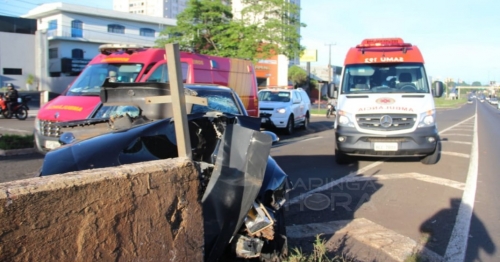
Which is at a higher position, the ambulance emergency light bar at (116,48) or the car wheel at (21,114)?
the ambulance emergency light bar at (116,48)

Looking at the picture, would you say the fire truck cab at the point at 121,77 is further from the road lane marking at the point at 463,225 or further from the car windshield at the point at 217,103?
the road lane marking at the point at 463,225

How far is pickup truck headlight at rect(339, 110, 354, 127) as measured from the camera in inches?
371

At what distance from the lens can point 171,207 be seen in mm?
2807

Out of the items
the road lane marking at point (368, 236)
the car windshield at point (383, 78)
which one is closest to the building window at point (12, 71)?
the car windshield at point (383, 78)

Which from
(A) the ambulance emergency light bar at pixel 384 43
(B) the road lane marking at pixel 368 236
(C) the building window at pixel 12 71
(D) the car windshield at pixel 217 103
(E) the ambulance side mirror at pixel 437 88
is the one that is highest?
(C) the building window at pixel 12 71

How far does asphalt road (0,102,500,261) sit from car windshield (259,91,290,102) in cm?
640

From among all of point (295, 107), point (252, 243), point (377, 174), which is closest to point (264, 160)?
point (252, 243)

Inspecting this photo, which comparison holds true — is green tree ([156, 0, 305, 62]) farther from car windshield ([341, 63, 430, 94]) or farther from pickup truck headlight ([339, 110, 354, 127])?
pickup truck headlight ([339, 110, 354, 127])

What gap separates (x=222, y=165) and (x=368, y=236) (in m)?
2.48

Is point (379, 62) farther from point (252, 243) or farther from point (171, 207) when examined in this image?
point (171, 207)

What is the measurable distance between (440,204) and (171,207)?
4934 millimetres

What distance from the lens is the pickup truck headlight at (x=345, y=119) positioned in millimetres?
9422

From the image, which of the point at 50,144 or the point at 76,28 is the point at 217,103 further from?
the point at 76,28

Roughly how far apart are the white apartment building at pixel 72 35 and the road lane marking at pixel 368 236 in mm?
41350
